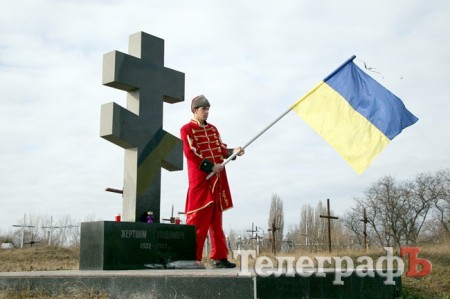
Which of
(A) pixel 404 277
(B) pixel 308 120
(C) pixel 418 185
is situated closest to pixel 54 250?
(A) pixel 404 277

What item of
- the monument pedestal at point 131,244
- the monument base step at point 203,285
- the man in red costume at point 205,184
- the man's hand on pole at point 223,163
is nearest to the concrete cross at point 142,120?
the monument pedestal at point 131,244

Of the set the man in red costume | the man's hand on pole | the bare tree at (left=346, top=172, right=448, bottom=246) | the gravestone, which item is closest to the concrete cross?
the gravestone

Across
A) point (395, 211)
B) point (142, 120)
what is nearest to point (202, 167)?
point (142, 120)

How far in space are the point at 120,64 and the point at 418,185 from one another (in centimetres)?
3455

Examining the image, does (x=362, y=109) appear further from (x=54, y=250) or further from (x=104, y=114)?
(x=54, y=250)

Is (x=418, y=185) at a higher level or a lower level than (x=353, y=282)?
higher

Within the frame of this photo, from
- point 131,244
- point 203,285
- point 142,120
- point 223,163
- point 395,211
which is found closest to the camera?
point 203,285

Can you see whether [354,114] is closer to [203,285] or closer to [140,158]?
[140,158]

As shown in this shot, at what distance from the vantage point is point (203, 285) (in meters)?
4.27

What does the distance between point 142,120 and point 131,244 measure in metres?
1.69

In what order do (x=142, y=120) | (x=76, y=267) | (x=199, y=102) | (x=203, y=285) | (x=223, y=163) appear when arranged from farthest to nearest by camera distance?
(x=76, y=267)
(x=142, y=120)
(x=199, y=102)
(x=223, y=163)
(x=203, y=285)

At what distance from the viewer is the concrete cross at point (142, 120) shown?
6648mm

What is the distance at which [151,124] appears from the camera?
707cm

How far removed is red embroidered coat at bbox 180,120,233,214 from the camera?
6457mm
